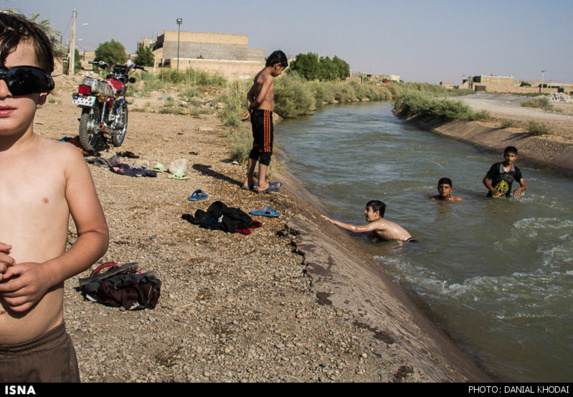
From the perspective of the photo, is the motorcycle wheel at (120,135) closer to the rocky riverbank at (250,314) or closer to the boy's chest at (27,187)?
the rocky riverbank at (250,314)

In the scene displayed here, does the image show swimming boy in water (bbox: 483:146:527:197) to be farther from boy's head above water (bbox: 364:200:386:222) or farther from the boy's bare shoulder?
the boy's bare shoulder

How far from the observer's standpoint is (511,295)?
6.00m

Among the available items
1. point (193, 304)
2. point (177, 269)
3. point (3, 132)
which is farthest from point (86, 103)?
point (3, 132)

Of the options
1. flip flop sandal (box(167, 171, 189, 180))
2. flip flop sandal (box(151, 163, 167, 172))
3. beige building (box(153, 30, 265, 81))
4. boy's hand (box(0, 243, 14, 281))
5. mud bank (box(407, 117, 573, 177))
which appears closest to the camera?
boy's hand (box(0, 243, 14, 281))

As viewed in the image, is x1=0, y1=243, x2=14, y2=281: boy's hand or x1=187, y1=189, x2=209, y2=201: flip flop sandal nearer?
x1=0, y1=243, x2=14, y2=281: boy's hand

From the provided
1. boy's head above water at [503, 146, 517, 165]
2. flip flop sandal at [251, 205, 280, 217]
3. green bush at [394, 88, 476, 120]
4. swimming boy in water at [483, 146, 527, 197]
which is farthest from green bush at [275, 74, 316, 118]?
flip flop sandal at [251, 205, 280, 217]

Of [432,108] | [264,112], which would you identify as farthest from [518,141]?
[264,112]

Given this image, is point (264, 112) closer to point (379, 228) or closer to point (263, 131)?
point (263, 131)

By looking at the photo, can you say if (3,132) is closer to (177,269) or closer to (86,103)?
(177,269)

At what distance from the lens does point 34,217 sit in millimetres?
1652

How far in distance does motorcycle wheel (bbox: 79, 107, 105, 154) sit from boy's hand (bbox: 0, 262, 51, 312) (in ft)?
24.8

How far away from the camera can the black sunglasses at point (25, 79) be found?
156 cm

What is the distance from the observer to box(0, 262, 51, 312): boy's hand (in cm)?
148

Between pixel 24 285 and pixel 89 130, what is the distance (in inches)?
306
